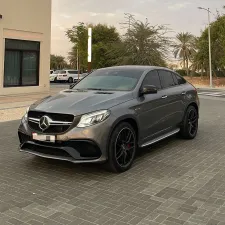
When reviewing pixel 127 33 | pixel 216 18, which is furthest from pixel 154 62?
pixel 216 18

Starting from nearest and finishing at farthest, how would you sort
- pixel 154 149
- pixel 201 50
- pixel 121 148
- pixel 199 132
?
pixel 121 148, pixel 154 149, pixel 199 132, pixel 201 50

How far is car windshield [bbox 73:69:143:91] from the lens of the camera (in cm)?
580

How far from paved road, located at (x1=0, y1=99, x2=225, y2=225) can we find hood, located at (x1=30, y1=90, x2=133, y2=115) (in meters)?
1.00

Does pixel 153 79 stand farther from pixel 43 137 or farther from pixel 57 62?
pixel 57 62

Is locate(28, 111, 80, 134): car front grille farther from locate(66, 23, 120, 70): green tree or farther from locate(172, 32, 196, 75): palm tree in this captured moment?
locate(172, 32, 196, 75): palm tree

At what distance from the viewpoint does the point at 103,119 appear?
15.5 feet

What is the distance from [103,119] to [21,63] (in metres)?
14.1

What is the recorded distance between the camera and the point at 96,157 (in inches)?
185

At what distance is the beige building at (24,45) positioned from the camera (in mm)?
16531

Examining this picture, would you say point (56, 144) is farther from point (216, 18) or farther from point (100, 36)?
point (100, 36)

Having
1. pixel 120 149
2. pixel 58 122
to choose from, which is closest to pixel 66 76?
pixel 120 149

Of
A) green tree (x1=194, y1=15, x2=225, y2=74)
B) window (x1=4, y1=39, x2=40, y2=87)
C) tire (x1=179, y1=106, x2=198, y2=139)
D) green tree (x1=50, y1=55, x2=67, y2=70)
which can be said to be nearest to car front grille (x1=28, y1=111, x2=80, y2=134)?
tire (x1=179, y1=106, x2=198, y2=139)

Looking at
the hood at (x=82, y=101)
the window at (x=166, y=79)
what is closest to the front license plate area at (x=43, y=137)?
the hood at (x=82, y=101)

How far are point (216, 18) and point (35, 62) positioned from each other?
2738cm
